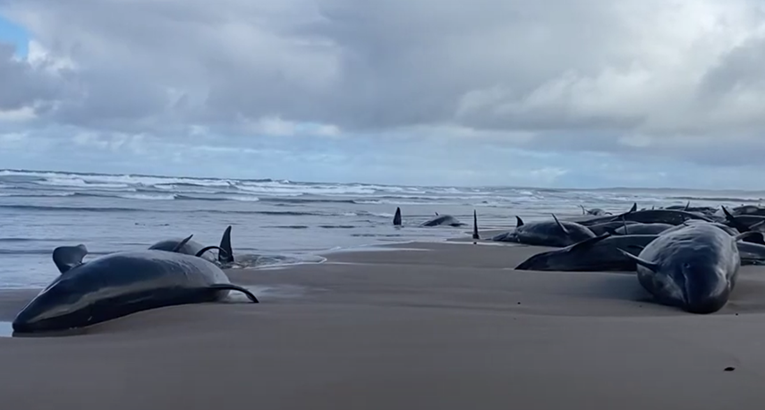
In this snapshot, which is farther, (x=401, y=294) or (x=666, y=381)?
(x=401, y=294)

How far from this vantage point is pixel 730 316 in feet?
13.4

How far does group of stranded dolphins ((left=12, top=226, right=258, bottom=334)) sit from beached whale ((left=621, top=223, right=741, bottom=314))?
2631mm

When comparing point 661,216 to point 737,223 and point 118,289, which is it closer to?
point 737,223

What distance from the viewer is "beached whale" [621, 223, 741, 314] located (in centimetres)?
443

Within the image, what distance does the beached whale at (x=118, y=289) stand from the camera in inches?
154

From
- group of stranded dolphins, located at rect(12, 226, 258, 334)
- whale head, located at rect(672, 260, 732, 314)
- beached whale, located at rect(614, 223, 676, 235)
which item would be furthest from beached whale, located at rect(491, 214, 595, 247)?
group of stranded dolphins, located at rect(12, 226, 258, 334)

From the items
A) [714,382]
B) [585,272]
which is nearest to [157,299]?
[714,382]

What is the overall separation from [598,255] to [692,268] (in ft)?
6.94

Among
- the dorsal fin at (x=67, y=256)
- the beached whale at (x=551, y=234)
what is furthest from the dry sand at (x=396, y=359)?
the beached whale at (x=551, y=234)

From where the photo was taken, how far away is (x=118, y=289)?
14.0 feet

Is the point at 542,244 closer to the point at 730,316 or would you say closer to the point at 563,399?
the point at 730,316

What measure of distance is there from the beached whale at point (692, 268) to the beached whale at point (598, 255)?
1.05m

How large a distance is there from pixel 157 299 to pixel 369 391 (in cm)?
246

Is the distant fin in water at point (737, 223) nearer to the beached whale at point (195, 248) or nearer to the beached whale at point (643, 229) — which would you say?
the beached whale at point (643, 229)
